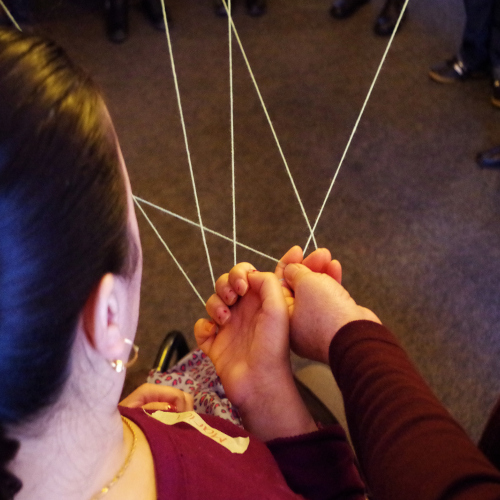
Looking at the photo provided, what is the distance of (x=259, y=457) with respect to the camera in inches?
24.5

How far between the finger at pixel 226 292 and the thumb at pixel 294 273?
88 millimetres

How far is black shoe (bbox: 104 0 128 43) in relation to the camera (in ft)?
7.41

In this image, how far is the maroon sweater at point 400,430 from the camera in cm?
43

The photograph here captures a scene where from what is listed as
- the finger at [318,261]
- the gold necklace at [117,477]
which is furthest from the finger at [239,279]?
the gold necklace at [117,477]

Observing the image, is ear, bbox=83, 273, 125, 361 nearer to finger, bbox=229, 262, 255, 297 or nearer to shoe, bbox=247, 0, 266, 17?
finger, bbox=229, 262, 255, 297

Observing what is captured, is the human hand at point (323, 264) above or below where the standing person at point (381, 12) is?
below

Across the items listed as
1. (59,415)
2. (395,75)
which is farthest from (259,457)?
(395,75)

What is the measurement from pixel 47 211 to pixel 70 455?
247 mm

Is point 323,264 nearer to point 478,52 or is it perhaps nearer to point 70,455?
point 70,455

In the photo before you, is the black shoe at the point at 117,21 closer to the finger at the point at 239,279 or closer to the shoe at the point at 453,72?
the shoe at the point at 453,72

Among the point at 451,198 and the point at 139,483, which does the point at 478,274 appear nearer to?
the point at 451,198

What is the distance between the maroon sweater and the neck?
0.26 meters

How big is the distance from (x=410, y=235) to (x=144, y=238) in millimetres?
856

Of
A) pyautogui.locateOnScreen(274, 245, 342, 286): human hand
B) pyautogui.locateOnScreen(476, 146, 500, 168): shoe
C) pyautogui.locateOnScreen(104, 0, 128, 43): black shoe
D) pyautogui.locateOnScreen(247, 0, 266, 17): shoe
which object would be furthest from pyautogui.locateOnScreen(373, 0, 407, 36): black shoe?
pyautogui.locateOnScreen(274, 245, 342, 286): human hand
